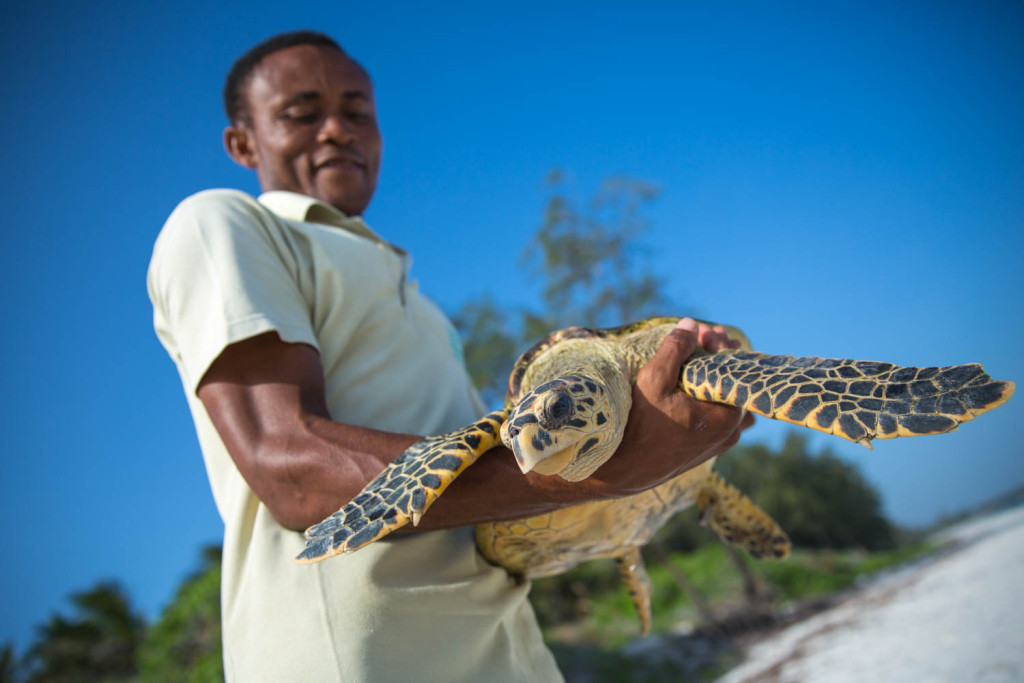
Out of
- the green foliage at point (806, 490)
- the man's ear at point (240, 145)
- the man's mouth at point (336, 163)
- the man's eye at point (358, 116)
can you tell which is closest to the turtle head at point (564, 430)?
the man's mouth at point (336, 163)

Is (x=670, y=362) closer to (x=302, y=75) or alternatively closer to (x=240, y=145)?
(x=302, y=75)

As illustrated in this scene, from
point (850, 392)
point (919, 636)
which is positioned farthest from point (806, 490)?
point (850, 392)

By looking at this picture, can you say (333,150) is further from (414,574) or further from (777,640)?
(777,640)

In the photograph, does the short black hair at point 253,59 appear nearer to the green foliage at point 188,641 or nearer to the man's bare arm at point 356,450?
the man's bare arm at point 356,450

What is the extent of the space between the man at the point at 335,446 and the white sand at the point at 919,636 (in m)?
8.68

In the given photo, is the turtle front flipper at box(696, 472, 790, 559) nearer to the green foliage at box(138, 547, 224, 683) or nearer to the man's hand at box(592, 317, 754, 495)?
the man's hand at box(592, 317, 754, 495)

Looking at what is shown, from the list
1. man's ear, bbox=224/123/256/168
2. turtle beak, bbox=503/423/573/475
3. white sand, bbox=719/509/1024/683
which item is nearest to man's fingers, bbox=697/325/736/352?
turtle beak, bbox=503/423/573/475

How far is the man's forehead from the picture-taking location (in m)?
2.76

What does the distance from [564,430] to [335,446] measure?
1.99ft

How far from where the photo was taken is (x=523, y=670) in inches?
76.7

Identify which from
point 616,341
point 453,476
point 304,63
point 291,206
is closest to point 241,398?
point 453,476

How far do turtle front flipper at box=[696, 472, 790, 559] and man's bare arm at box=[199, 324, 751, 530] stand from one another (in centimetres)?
129

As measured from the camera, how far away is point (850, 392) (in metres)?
1.64

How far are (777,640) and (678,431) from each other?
14607 mm
